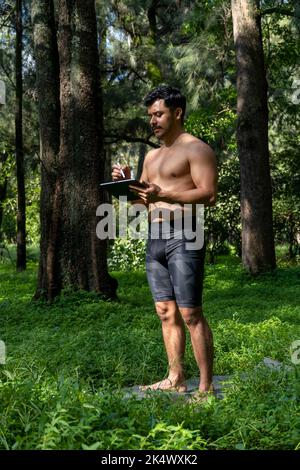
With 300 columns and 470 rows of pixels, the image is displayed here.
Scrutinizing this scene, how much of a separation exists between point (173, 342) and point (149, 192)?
1357 millimetres

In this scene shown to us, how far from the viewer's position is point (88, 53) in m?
10.9

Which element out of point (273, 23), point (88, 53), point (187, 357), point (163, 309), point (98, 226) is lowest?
point (187, 357)

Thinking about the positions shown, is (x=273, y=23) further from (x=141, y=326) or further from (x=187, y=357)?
(x=187, y=357)

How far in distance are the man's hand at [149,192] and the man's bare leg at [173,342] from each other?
0.94 m

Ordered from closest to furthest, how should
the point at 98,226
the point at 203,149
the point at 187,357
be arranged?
1. the point at 203,149
2. the point at 187,357
3. the point at 98,226

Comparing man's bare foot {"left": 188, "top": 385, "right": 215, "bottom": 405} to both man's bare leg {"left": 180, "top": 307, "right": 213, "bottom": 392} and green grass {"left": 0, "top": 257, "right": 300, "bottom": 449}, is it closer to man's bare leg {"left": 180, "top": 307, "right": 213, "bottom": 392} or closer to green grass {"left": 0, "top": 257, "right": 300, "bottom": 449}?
man's bare leg {"left": 180, "top": 307, "right": 213, "bottom": 392}

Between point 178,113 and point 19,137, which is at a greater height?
point 19,137

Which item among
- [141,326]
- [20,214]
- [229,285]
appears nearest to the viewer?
[141,326]

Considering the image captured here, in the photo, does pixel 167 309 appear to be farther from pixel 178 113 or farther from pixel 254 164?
pixel 254 164

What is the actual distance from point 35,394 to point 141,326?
14.3ft

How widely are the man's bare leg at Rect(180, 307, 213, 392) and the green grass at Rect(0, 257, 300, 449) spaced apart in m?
0.22

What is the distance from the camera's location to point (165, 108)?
5.39 m

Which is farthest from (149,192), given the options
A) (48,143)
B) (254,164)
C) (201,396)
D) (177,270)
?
(254,164)

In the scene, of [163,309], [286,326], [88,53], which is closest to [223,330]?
[286,326]
